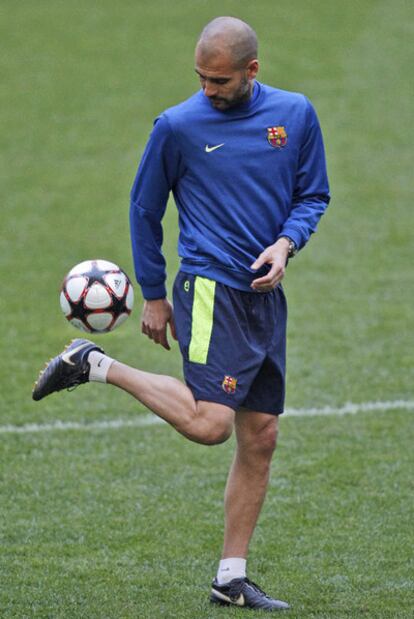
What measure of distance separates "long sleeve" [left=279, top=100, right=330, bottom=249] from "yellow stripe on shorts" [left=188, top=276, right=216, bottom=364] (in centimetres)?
39

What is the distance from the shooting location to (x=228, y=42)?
5.42m

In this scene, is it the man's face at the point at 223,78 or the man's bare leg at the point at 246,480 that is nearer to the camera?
the man's face at the point at 223,78

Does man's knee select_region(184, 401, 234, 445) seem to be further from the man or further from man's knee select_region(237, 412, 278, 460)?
man's knee select_region(237, 412, 278, 460)

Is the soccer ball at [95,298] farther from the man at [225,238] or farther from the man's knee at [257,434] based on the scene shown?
the man's knee at [257,434]

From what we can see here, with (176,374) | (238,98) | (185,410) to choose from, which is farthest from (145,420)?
(238,98)

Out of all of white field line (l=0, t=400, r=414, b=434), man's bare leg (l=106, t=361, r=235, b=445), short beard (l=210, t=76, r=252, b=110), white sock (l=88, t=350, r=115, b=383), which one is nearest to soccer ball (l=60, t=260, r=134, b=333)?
white sock (l=88, t=350, r=115, b=383)

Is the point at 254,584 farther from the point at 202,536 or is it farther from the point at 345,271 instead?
the point at 345,271

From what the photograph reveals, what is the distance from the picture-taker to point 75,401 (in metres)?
9.05

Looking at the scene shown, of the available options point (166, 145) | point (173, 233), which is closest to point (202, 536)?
point (166, 145)

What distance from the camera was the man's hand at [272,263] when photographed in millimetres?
5426

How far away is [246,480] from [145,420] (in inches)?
111

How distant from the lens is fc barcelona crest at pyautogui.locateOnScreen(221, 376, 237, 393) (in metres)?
5.56

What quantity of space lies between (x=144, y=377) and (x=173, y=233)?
834 centimetres

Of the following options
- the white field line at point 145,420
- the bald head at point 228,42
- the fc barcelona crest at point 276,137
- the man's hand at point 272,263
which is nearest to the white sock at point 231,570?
the man's hand at point 272,263
